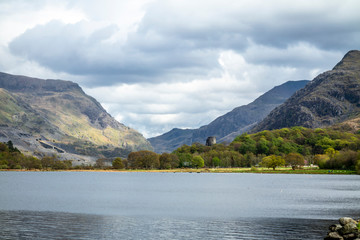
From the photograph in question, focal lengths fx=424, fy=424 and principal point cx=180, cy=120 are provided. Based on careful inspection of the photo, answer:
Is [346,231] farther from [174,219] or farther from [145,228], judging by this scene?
[174,219]

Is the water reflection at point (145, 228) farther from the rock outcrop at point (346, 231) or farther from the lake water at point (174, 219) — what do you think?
the rock outcrop at point (346, 231)

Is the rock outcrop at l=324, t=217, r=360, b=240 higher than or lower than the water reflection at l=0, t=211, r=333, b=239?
higher

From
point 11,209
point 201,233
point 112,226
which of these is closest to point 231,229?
point 201,233

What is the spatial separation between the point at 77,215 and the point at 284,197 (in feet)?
222

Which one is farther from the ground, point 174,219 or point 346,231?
point 346,231

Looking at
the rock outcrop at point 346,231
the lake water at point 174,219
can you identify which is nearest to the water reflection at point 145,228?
the lake water at point 174,219

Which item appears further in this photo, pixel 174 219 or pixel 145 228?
pixel 174 219

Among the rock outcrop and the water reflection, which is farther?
the water reflection

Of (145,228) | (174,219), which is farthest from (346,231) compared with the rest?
(174,219)

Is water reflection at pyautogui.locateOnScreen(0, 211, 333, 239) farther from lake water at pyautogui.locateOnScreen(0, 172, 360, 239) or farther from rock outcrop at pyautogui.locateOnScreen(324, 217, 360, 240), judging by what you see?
rock outcrop at pyautogui.locateOnScreen(324, 217, 360, 240)

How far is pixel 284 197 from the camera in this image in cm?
12738

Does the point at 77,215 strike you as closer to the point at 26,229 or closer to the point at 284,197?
the point at 26,229

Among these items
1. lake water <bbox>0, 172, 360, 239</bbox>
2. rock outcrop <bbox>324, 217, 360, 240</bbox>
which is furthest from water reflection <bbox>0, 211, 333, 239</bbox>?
rock outcrop <bbox>324, 217, 360, 240</bbox>

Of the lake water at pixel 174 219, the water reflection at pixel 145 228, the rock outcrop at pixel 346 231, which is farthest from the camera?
the lake water at pixel 174 219
